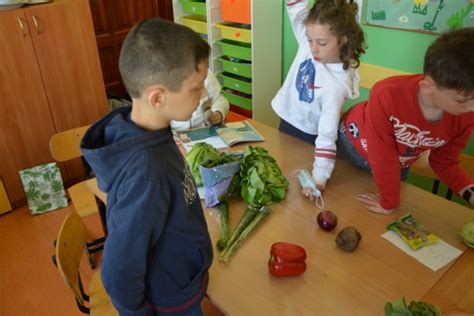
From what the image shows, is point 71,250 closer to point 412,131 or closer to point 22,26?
point 412,131

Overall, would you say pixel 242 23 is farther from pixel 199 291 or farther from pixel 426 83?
pixel 199 291

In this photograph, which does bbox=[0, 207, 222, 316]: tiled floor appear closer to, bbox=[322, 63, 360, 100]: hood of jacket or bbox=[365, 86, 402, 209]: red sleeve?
bbox=[365, 86, 402, 209]: red sleeve

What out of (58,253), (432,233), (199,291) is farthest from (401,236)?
(58,253)

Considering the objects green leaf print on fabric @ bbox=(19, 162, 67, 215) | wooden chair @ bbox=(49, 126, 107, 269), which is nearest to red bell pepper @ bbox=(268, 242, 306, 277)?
wooden chair @ bbox=(49, 126, 107, 269)

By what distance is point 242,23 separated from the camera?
314 cm

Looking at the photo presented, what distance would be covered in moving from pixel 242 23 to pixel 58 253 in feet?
7.61

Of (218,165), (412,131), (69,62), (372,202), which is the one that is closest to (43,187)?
(69,62)

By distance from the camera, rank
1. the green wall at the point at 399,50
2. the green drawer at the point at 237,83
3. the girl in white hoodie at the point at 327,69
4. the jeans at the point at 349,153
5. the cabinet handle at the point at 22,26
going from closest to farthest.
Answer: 1. the girl in white hoodie at the point at 327,69
2. the jeans at the point at 349,153
3. the green wall at the point at 399,50
4. the cabinet handle at the point at 22,26
5. the green drawer at the point at 237,83

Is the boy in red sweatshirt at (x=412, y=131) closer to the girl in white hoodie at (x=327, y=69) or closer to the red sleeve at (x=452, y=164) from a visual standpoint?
the red sleeve at (x=452, y=164)

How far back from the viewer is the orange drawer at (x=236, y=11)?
3008 mm

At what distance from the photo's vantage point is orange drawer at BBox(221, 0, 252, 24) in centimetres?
301

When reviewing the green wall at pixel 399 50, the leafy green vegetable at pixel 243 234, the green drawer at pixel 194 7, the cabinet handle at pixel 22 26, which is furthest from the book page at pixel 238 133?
the green drawer at pixel 194 7

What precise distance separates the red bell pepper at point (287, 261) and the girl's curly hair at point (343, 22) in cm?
82

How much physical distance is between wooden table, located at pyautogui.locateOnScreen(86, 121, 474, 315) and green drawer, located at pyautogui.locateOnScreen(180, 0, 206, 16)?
7.54 ft
